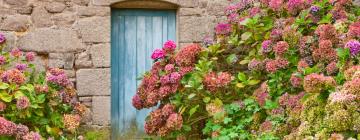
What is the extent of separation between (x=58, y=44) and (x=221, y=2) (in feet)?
6.63

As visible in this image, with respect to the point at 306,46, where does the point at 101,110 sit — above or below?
below

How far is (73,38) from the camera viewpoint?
21.9 feet

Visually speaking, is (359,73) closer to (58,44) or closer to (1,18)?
(58,44)

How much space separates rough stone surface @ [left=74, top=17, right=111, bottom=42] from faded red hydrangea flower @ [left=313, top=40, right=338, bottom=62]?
101 inches

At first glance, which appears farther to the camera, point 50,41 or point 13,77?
point 50,41

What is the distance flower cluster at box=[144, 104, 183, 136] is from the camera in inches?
225

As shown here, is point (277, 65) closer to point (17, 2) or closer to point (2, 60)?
point (2, 60)

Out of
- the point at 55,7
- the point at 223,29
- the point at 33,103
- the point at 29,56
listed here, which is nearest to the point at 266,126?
the point at 223,29

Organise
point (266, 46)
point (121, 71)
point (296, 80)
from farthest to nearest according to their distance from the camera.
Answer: point (121, 71), point (266, 46), point (296, 80)

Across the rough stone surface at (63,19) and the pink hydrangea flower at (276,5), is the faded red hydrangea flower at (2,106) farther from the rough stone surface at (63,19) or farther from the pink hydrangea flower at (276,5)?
the pink hydrangea flower at (276,5)

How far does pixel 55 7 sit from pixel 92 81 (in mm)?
958

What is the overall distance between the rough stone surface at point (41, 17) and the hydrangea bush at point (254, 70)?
4.61ft

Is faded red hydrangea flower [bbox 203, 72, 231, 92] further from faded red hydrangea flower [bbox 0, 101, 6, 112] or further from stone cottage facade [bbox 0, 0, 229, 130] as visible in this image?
faded red hydrangea flower [bbox 0, 101, 6, 112]

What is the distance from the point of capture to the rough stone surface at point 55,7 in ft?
21.8
